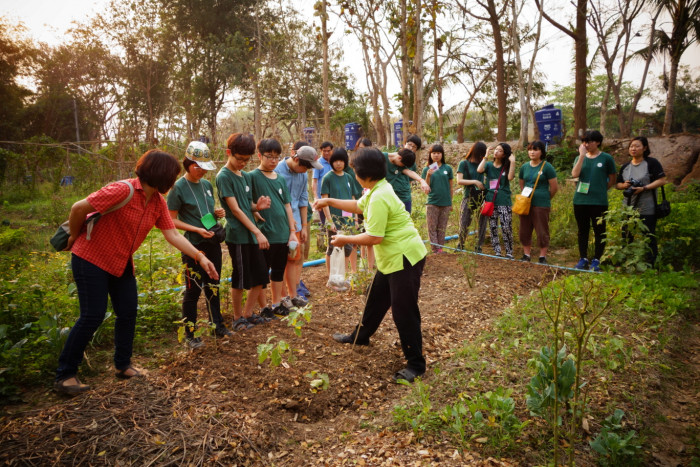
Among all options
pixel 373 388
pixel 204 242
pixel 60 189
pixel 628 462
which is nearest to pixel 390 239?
pixel 373 388

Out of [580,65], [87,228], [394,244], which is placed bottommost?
[394,244]

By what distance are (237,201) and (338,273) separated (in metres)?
1.76

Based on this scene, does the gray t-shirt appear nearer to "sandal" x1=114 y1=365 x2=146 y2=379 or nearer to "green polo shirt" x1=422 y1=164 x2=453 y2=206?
"green polo shirt" x1=422 y1=164 x2=453 y2=206

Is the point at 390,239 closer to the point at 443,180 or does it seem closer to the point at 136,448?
the point at 136,448

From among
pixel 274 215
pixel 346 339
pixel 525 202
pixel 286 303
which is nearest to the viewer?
pixel 346 339

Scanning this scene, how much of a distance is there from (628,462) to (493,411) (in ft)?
2.27

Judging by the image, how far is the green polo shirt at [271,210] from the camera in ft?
12.2

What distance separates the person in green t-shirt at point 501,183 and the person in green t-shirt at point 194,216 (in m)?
4.16

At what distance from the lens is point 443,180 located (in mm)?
6098

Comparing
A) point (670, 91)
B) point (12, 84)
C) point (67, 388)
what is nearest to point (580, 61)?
point (670, 91)

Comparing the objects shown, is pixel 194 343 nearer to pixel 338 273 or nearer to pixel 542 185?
pixel 338 273

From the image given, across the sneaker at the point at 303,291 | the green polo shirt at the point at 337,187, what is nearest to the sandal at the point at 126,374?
the sneaker at the point at 303,291

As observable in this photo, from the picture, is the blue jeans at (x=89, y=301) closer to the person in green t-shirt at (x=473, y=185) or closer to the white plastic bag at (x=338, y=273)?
the white plastic bag at (x=338, y=273)

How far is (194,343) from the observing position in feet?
10.7
